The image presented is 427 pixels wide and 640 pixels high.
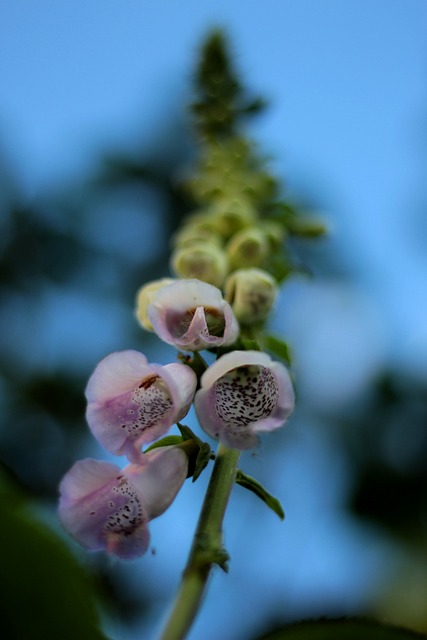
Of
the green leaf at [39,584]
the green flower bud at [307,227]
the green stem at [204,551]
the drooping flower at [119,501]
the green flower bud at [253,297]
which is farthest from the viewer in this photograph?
the green flower bud at [307,227]

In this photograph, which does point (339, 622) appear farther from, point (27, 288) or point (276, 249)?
point (27, 288)

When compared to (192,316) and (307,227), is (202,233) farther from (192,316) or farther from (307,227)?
(192,316)

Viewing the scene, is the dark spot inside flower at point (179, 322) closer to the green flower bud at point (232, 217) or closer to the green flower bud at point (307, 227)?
the green flower bud at point (232, 217)

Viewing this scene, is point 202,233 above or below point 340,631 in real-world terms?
above

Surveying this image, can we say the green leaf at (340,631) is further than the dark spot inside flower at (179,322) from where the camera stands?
No

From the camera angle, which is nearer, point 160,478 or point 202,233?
point 160,478

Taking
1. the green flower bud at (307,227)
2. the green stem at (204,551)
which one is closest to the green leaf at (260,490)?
the green stem at (204,551)

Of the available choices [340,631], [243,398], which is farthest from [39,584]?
[243,398]
